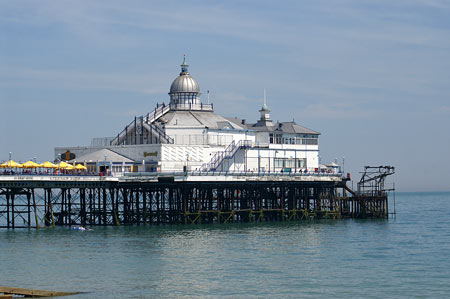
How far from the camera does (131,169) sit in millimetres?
98062

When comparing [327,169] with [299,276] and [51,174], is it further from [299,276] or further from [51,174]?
[299,276]

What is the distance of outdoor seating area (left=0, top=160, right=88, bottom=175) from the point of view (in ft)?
283

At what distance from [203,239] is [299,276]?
849 inches

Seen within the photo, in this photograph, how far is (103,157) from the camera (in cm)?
9962

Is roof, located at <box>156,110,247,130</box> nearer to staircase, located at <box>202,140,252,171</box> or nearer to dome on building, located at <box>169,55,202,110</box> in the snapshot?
dome on building, located at <box>169,55,202,110</box>

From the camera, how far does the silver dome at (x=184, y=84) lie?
359 ft

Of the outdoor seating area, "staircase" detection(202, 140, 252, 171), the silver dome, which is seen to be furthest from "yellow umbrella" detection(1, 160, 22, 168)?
the silver dome

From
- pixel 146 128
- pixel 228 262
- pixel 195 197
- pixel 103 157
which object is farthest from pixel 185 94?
pixel 228 262

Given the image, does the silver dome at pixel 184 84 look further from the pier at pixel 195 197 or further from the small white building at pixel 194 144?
the pier at pixel 195 197

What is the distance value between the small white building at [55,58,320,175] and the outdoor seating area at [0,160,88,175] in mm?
3623

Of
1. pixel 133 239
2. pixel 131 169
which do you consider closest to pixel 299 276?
pixel 133 239

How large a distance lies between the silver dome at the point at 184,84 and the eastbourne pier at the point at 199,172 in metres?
0.13

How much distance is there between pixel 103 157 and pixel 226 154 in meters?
14.5

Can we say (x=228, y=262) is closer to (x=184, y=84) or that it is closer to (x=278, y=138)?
(x=278, y=138)
